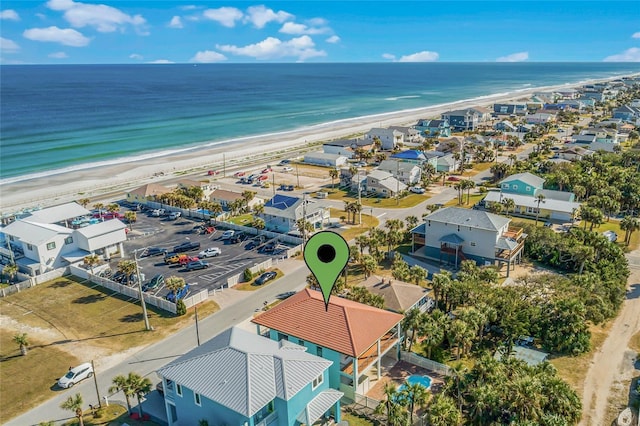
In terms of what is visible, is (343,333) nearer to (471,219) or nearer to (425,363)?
(425,363)

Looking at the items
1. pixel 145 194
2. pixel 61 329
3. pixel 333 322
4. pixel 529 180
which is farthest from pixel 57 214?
pixel 529 180

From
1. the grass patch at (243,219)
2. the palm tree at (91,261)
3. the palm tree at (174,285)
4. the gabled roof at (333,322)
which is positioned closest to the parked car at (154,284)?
the palm tree at (174,285)

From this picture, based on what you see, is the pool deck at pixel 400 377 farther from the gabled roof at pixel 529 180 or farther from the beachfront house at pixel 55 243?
the gabled roof at pixel 529 180

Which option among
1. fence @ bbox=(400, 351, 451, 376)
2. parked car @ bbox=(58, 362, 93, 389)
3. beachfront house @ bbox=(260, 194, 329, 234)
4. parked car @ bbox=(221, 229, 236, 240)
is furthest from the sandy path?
parked car @ bbox=(221, 229, 236, 240)

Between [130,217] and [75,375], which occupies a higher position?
[130,217]

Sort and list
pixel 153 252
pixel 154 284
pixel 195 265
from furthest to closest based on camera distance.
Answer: pixel 153 252 → pixel 195 265 → pixel 154 284

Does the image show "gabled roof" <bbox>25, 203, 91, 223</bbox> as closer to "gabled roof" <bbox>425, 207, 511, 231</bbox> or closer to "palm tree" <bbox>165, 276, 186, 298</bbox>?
"palm tree" <bbox>165, 276, 186, 298</bbox>
